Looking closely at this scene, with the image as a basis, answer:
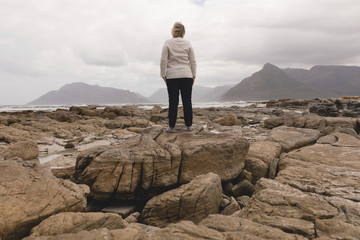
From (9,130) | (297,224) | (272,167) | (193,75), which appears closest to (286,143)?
(272,167)

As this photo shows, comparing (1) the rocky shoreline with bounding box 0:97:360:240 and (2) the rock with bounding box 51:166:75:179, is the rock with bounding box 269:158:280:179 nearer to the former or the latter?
(1) the rocky shoreline with bounding box 0:97:360:240

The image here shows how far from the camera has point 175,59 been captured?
18.4 ft

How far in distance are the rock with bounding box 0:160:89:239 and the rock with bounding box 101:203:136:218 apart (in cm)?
79

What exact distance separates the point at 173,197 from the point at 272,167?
2.88m

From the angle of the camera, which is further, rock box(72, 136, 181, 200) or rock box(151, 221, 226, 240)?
rock box(72, 136, 181, 200)

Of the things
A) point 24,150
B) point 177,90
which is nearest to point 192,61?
point 177,90

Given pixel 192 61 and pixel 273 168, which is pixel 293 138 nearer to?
pixel 273 168

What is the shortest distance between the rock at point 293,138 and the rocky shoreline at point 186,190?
1.3 inches

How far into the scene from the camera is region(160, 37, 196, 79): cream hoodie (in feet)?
18.2

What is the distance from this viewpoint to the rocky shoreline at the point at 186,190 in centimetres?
246

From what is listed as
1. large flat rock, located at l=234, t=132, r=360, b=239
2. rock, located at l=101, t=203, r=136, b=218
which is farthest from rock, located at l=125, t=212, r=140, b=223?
large flat rock, located at l=234, t=132, r=360, b=239

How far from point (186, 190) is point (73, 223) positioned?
178cm

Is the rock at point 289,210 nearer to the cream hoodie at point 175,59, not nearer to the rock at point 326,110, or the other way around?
the cream hoodie at point 175,59

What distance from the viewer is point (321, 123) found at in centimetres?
980
